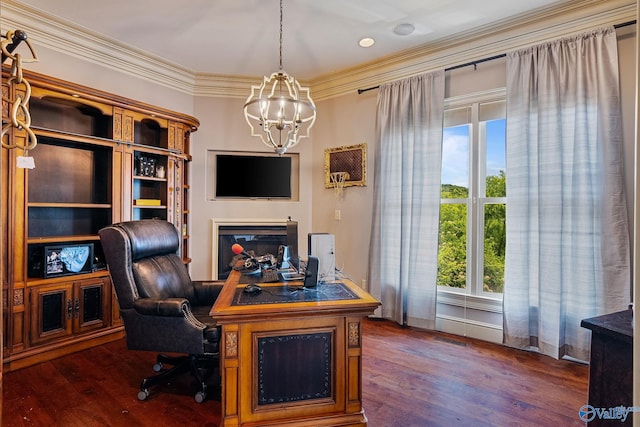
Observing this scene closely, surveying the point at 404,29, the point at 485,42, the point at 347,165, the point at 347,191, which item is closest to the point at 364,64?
the point at 404,29

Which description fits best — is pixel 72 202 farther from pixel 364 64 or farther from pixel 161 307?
pixel 364 64

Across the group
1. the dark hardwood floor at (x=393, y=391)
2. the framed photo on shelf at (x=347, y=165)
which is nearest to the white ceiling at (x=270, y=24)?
the framed photo on shelf at (x=347, y=165)

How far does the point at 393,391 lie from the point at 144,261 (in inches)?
77.7

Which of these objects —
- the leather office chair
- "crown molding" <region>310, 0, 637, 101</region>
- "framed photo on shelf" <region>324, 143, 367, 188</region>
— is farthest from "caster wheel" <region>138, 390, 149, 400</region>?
"crown molding" <region>310, 0, 637, 101</region>

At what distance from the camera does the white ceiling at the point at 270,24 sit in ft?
9.57

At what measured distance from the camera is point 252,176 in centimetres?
445

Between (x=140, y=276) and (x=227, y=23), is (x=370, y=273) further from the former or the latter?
(x=227, y=23)

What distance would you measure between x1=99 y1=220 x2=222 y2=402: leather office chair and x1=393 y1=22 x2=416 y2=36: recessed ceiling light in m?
2.76

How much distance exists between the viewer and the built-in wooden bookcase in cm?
274

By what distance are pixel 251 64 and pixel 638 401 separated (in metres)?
4.18

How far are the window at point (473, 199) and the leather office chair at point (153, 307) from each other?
2.45 metres

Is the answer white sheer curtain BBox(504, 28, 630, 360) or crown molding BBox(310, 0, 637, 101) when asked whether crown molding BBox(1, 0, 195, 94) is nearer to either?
crown molding BBox(310, 0, 637, 101)

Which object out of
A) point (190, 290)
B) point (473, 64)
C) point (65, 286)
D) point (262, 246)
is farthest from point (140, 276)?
point (473, 64)

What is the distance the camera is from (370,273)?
3.92m
